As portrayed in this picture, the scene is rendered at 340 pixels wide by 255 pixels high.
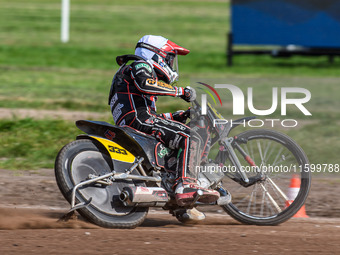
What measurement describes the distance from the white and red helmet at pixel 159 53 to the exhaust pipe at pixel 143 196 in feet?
3.78

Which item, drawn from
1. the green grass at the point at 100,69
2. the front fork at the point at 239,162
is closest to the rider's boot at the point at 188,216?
the front fork at the point at 239,162

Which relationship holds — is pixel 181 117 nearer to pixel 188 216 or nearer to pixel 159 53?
pixel 159 53

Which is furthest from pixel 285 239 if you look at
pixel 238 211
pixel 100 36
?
pixel 100 36

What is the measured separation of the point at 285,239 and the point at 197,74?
17.6m

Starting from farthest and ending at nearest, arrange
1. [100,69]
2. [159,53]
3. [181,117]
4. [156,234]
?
[100,69] < [181,117] < [159,53] < [156,234]

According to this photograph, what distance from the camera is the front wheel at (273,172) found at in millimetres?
7000

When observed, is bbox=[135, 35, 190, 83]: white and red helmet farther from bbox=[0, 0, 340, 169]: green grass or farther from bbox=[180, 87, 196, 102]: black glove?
bbox=[0, 0, 340, 169]: green grass

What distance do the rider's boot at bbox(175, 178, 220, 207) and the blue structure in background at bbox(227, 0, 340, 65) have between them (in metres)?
21.1

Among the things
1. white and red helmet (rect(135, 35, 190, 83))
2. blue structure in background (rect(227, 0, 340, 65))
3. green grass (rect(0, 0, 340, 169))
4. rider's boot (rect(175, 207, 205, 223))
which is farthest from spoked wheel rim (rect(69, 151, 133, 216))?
blue structure in background (rect(227, 0, 340, 65))

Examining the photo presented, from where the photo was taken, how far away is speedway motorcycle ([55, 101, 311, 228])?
21.2 feet

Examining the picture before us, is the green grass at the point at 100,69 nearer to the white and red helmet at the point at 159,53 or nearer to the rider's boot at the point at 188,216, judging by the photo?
the rider's boot at the point at 188,216

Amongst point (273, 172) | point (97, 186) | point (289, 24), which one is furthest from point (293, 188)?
point (289, 24)

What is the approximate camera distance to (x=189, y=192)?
6.54 meters

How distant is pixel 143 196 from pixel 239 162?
1.12 metres
